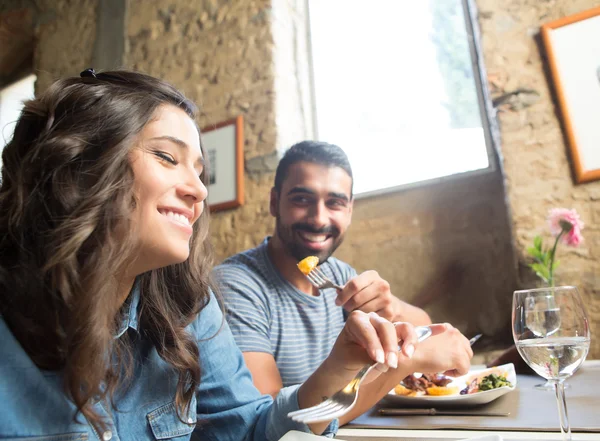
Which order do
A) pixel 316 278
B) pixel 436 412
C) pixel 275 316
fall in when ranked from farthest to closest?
pixel 275 316 → pixel 316 278 → pixel 436 412

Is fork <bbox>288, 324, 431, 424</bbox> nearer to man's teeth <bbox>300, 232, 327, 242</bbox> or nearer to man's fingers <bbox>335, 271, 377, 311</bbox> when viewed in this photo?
man's fingers <bbox>335, 271, 377, 311</bbox>

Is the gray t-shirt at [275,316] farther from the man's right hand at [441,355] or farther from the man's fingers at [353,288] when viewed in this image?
the man's right hand at [441,355]

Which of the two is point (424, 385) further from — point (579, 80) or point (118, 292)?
point (579, 80)

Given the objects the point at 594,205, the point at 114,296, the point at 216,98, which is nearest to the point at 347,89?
the point at 216,98

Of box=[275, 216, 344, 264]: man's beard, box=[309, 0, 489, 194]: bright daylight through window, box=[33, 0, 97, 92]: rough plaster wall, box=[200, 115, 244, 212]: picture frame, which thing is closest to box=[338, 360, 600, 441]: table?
box=[275, 216, 344, 264]: man's beard

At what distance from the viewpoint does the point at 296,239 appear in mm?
1626

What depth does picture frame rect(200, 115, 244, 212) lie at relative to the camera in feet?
9.04

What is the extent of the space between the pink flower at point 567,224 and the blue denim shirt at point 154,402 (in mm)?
1284

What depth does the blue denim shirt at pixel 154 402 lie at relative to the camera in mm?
592

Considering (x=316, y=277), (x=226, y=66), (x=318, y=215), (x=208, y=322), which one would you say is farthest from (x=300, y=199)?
(x=226, y=66)

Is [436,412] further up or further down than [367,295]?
further down

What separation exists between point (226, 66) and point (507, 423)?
2.64m

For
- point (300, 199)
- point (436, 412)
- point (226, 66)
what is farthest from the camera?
point (226, 66)

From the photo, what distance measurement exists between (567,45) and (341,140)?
4.12ft
